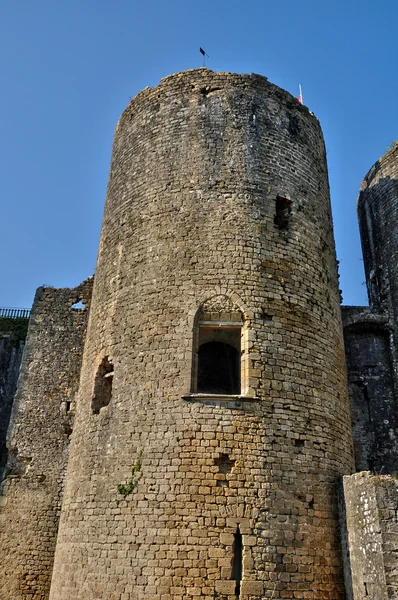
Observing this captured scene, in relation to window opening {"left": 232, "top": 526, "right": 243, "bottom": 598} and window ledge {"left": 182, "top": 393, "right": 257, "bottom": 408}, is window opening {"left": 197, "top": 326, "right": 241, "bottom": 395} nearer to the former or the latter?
window ledge {"left": 182, "top": 393, "right": 257, "bottom": 408}

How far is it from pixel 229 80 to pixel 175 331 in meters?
6.53

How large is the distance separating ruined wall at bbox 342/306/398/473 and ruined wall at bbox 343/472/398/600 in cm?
536

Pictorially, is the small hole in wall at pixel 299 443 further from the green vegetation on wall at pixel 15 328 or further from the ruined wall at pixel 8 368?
the green vegetation on wall at pixel 15 328

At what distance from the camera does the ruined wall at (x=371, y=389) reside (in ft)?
46.8

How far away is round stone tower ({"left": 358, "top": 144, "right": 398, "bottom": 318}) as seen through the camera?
16.5 metres

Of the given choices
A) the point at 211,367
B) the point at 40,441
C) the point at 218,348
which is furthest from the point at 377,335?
the point at 40,441

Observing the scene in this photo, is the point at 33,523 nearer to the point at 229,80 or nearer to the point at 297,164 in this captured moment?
the point at 297,164

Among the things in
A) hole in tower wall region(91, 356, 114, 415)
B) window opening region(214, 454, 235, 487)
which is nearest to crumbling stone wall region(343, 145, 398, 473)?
window opening region(214, 454, 235, 487)

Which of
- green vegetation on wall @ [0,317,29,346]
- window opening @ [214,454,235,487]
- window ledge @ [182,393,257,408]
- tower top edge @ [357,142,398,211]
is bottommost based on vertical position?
window opening @ [214,454,235,487]

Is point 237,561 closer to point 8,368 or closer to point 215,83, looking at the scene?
point 215,83

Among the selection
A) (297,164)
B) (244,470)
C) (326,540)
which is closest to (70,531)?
(244,470)

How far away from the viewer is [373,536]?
26.3 ft

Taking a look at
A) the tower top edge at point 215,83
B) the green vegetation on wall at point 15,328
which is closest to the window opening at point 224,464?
the tower top edge at point 215,83

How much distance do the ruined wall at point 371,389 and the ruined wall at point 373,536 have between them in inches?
211
